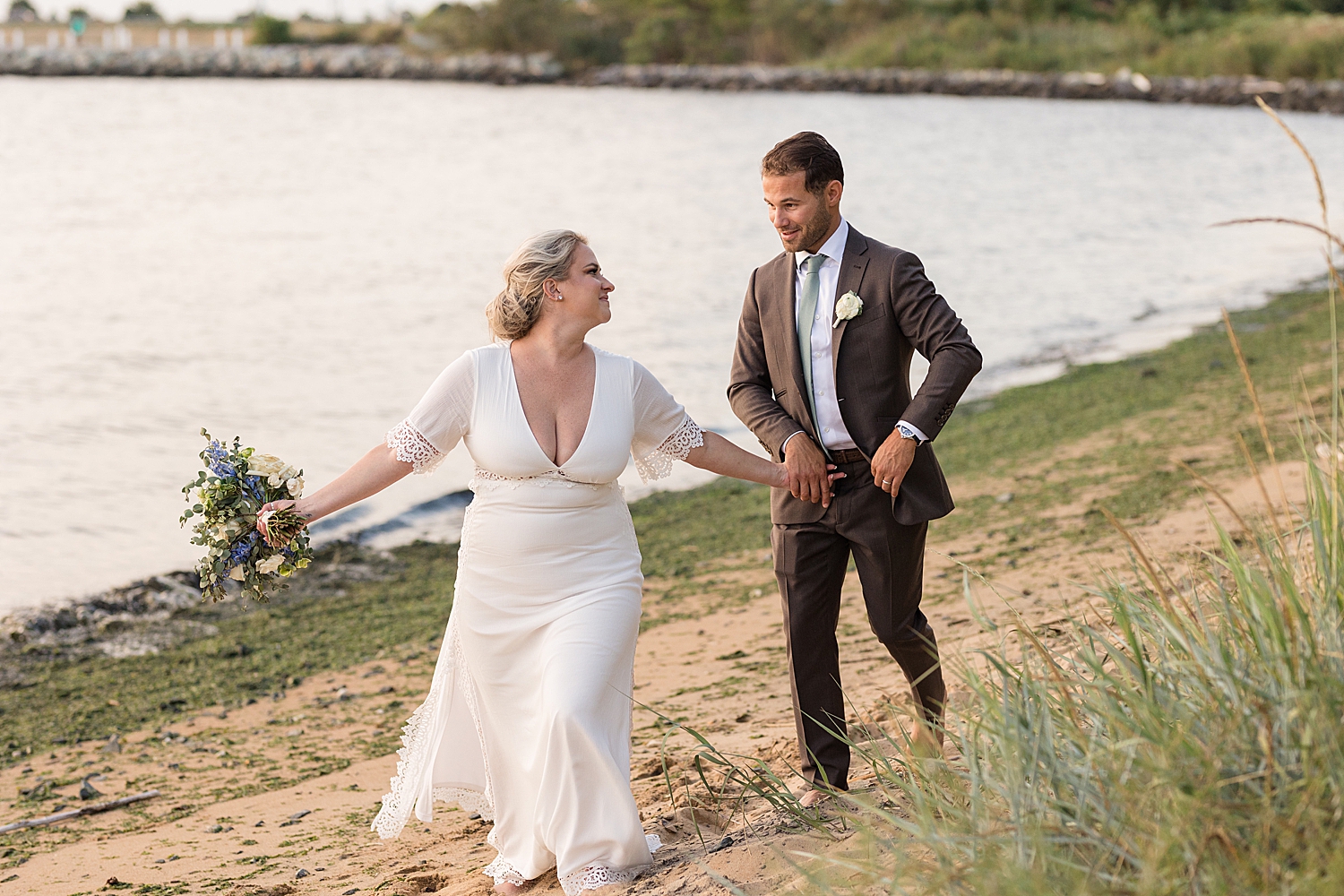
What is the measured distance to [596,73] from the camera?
7412 cm

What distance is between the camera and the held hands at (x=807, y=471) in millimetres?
4508

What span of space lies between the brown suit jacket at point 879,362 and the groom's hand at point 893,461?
75 mm

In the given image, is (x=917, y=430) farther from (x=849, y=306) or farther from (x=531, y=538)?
(x=531, y=538)

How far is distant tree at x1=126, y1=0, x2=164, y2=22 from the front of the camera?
3792 inches

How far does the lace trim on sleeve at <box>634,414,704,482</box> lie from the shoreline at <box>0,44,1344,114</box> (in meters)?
61.4

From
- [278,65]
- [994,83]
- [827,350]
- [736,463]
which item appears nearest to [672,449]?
[736,463]

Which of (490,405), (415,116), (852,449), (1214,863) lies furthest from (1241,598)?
(415,116)

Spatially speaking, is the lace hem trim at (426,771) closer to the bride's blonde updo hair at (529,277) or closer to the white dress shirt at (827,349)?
the bride's blonde updo hair at (529,277)

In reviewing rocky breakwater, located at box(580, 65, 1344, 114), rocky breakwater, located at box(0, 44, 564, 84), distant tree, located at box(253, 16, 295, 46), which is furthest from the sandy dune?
distant tree, located at box(253, 16, 295, 46)

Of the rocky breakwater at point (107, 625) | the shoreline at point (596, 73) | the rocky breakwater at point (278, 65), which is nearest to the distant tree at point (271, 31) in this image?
the shoreline at point (596, 73)

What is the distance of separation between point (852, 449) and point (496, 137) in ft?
142

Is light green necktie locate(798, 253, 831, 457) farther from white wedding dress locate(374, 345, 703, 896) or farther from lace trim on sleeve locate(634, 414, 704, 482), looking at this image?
white wedding dress locate(374, 345, 703, 896)

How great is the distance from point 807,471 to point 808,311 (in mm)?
590

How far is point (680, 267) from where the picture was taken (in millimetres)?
24250
